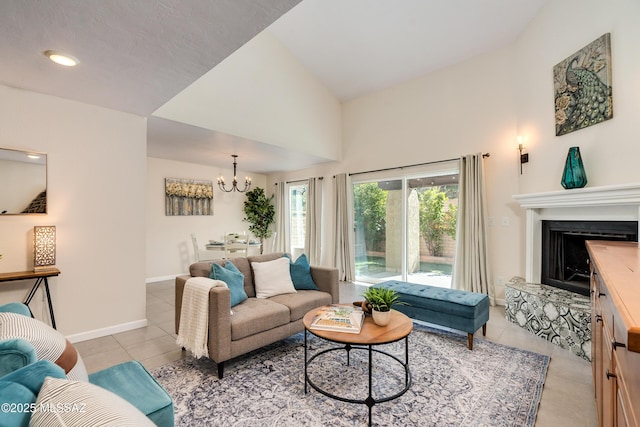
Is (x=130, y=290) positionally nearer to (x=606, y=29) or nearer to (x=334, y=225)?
(x=334, y=225)

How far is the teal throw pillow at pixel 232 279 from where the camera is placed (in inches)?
105

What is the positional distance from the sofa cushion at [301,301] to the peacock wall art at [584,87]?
315 cm

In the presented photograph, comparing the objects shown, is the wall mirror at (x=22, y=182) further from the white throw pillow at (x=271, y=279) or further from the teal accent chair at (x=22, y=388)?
the teal accent chair at (x=22, y=388)

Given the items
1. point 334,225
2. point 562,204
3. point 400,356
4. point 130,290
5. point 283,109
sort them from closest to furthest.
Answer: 1. point 400,356
2. point 562,204
3. point 130,290
4. point 283,109
5. point 334,225

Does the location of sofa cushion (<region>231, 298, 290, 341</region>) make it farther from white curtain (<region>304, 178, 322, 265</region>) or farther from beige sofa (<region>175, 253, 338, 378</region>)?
white curtain (<region>304, 178, 322, 265</region>)

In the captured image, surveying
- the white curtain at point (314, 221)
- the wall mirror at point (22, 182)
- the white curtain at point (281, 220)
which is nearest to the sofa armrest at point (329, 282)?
the wall mirror at point (22, 182)

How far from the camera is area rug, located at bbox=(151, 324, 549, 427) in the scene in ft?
5.89

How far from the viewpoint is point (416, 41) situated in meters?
4.10

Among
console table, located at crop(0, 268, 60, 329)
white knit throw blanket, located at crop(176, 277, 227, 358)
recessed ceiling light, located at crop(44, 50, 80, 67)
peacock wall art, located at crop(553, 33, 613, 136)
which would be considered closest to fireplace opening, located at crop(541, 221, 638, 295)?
peacock wall art, located at crop(553, 33, 613, 136)

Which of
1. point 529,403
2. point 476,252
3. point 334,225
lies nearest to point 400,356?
point 529,403

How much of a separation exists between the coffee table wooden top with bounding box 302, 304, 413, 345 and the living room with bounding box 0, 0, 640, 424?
2393mm

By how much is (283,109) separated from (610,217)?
426 centimetres

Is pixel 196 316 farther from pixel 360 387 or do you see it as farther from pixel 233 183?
pixel 233 183

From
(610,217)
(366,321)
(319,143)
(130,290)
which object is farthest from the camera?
(319,143)
